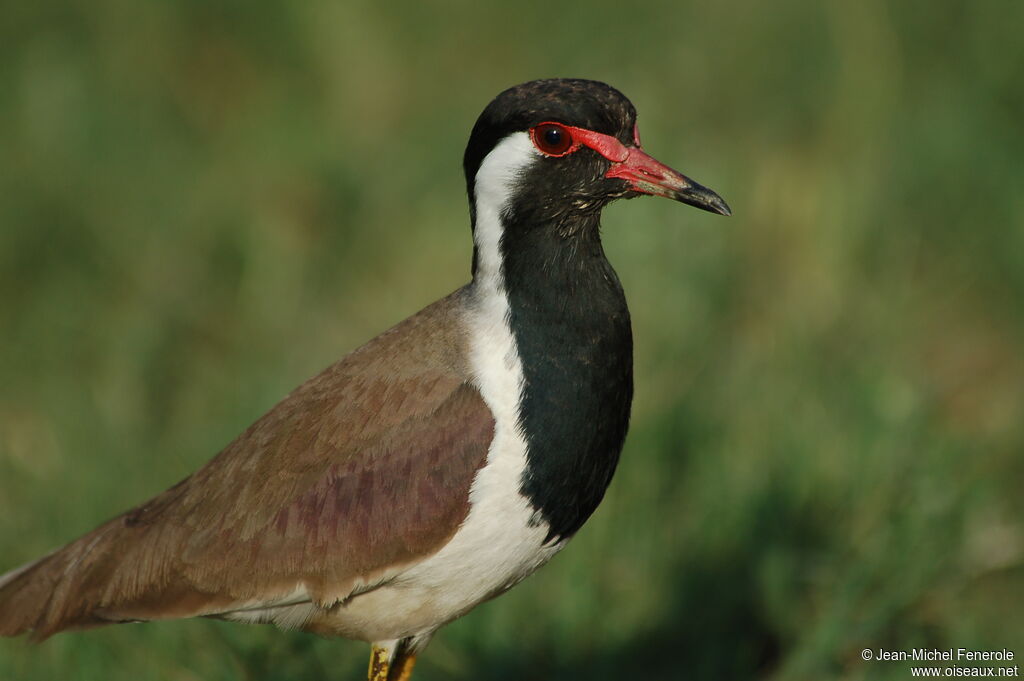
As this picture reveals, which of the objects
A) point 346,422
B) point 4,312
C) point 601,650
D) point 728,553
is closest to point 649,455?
point 728,553

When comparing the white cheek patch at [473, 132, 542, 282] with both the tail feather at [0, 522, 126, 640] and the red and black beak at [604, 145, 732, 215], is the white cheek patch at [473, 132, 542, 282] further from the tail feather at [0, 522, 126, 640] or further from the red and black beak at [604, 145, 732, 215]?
the tail feather at [0, 522, 126, 640]

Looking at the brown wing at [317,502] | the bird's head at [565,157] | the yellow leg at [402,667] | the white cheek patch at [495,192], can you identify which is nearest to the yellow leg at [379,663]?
the yellow leg at [402,667]

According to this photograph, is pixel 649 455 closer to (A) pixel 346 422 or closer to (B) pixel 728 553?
(B) pixel 728 553

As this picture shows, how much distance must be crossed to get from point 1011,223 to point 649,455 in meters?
2.37

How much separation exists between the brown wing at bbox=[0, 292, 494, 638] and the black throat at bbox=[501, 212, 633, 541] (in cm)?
16

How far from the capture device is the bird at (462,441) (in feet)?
11.3

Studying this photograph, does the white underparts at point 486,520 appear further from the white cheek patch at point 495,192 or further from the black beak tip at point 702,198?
the black beak tip at point 702,198

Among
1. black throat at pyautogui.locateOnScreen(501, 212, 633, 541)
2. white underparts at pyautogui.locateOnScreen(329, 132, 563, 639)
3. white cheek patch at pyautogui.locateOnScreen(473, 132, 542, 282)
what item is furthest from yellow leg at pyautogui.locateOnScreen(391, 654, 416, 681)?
white cheek patch at pyautogui.locateOnScreen(473, 132, 542, 282)

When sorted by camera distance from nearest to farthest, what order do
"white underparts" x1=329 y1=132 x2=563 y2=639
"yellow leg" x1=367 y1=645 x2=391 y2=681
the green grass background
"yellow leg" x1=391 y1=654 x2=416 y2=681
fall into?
"white underparts" x1=329 y1=132 x2=563 y2=639, "yellow leg" x1=367 y1=645 x2=391 y2=681, "yellow leg" x1=391 y1=654 x2=416 y2=681, the green grass background

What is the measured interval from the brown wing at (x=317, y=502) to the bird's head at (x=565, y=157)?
1.19 ft

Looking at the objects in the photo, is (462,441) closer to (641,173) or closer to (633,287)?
(641,173)

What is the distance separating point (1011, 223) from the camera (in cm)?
630

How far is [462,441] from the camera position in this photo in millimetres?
3434

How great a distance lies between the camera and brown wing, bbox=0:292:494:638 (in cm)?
347
